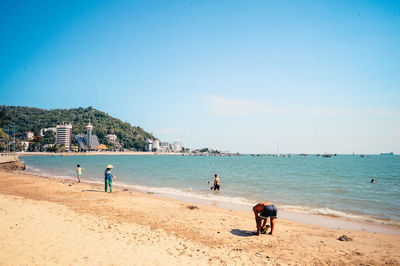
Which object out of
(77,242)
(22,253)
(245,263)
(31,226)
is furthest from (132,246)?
(31,226)

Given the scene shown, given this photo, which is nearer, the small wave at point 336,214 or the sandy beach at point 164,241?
the sandy beach at point 164,241

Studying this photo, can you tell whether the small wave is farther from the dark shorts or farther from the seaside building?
the seaside building

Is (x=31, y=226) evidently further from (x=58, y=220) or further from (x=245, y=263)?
(x=245, y=263)

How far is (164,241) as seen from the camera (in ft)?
24.5

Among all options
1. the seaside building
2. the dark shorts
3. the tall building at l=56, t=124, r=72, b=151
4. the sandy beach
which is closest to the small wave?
the sandy beach

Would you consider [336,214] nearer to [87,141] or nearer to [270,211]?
[270,211]

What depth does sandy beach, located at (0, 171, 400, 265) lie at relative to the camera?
242 inches

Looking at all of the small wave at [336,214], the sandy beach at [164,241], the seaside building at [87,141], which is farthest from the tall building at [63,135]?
the small wave at [336,214]

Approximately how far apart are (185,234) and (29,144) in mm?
196693

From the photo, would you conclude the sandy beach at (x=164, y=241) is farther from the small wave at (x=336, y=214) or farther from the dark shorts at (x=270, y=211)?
the small wave at (x=336, y=214)

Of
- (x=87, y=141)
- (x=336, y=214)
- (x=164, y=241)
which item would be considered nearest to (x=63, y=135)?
(x=87, y=141)

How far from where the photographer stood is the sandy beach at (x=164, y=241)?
6148 mm

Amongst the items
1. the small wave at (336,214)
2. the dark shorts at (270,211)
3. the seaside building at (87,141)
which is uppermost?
the seaside building at (87,141)

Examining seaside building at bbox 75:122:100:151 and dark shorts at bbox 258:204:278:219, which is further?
seaside building at bbox 75:122:100:151
